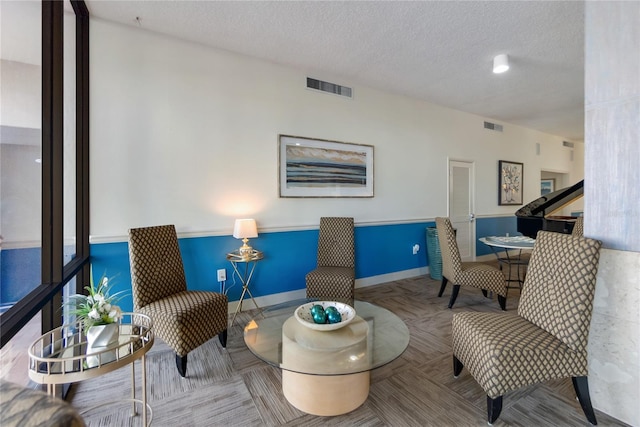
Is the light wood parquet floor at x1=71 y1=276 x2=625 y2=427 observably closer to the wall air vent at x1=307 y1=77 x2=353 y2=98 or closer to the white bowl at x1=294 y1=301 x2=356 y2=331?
the white bowl at x1=294 y1=301 x2=356 y2=331

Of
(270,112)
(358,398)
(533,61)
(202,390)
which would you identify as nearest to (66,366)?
(202,390)

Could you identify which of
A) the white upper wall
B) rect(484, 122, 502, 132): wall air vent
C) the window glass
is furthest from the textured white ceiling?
rect(484, 122, 502, 132): wall air vent

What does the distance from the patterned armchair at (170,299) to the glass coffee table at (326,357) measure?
19.3 inches

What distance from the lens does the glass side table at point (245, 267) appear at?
2980 mm

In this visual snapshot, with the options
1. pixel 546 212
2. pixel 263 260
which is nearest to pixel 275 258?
pixel 263 260

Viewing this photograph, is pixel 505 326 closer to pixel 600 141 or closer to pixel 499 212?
pixel 600 141

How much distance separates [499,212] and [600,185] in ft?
15.1

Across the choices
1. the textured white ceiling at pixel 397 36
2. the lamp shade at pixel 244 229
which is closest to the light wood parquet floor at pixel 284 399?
the lamp shade at pixel 244 229

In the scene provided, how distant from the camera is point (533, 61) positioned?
331cm

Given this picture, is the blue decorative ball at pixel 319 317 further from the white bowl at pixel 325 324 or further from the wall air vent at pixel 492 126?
the wall air vent at pixel 492 126

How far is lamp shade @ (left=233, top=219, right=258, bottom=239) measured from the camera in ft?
9.71

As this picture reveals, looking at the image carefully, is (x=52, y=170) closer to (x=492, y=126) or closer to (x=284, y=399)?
(x=284, y=399)

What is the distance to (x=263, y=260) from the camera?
3.43m

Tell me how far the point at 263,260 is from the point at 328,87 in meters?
2.44
